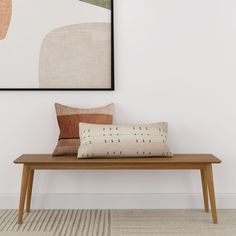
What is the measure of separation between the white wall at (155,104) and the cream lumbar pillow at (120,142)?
313 mm

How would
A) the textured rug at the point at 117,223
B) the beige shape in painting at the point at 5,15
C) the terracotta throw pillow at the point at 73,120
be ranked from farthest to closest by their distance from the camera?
1. the beige shape in painting at the point at 5,15
2. the terracotta throw pillow at the point at 73,120
3. the textured rug at the point at 117,223

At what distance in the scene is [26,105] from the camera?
315 centimetres

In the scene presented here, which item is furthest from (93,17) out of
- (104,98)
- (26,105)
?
(26,105)

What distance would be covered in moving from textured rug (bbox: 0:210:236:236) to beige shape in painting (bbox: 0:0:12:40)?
1.35m

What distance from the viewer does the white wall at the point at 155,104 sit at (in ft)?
10.3

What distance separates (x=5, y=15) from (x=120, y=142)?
4.25 ft

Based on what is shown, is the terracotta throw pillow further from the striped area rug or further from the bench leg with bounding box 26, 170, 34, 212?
the striped area rug

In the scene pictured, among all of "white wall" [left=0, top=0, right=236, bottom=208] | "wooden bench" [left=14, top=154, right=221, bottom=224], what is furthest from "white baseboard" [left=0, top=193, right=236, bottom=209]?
"wooden bench" [left=14, top=154, right=221, bottom=224]

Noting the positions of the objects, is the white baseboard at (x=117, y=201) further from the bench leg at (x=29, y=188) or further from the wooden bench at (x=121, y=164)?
the wooden bench at (x=121, y=164)

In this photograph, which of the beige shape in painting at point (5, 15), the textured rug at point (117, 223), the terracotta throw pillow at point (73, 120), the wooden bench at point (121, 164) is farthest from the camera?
the beige shape in painting at point (5, 15)

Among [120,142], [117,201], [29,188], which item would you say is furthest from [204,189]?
[29,188]

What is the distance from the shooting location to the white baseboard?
3145mm

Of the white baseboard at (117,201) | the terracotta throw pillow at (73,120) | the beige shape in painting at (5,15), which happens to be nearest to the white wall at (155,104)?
the white baseboard at (117,201)

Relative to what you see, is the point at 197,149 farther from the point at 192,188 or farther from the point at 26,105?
the point at 26,105
